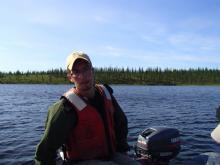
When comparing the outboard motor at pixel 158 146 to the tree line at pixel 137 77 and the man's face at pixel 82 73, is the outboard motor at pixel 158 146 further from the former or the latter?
the tree line at pixel 137 77

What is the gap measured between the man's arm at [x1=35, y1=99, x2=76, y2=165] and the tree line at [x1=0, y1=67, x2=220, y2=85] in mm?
128937

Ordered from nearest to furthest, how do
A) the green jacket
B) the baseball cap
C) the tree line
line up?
the green jacket < the baseball cap < the tree line

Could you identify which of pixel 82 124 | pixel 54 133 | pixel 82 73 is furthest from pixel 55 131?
pixel 82 73

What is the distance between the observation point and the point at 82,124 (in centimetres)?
544

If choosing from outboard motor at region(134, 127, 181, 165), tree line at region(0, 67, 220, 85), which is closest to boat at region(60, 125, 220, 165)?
outboard motor at region(134, 127, 181, 165)

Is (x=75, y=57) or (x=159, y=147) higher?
(x=75, y=57)

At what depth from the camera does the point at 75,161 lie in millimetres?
5672

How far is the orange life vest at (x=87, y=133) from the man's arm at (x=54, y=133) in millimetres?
176

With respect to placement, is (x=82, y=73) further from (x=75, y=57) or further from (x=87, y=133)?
(x=87, y=133)

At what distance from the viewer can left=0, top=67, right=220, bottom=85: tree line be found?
13912 centimetres

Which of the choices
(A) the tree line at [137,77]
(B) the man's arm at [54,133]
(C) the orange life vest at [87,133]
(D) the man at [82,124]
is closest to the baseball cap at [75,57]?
(D) the man at [82,124]

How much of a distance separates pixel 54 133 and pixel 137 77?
463 ft

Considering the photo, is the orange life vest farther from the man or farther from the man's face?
the man's face

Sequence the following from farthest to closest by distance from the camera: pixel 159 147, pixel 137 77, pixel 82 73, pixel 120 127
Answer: pixel 137 77 → pixel 159 147 → pixel 120 127 → pixel 82 73
